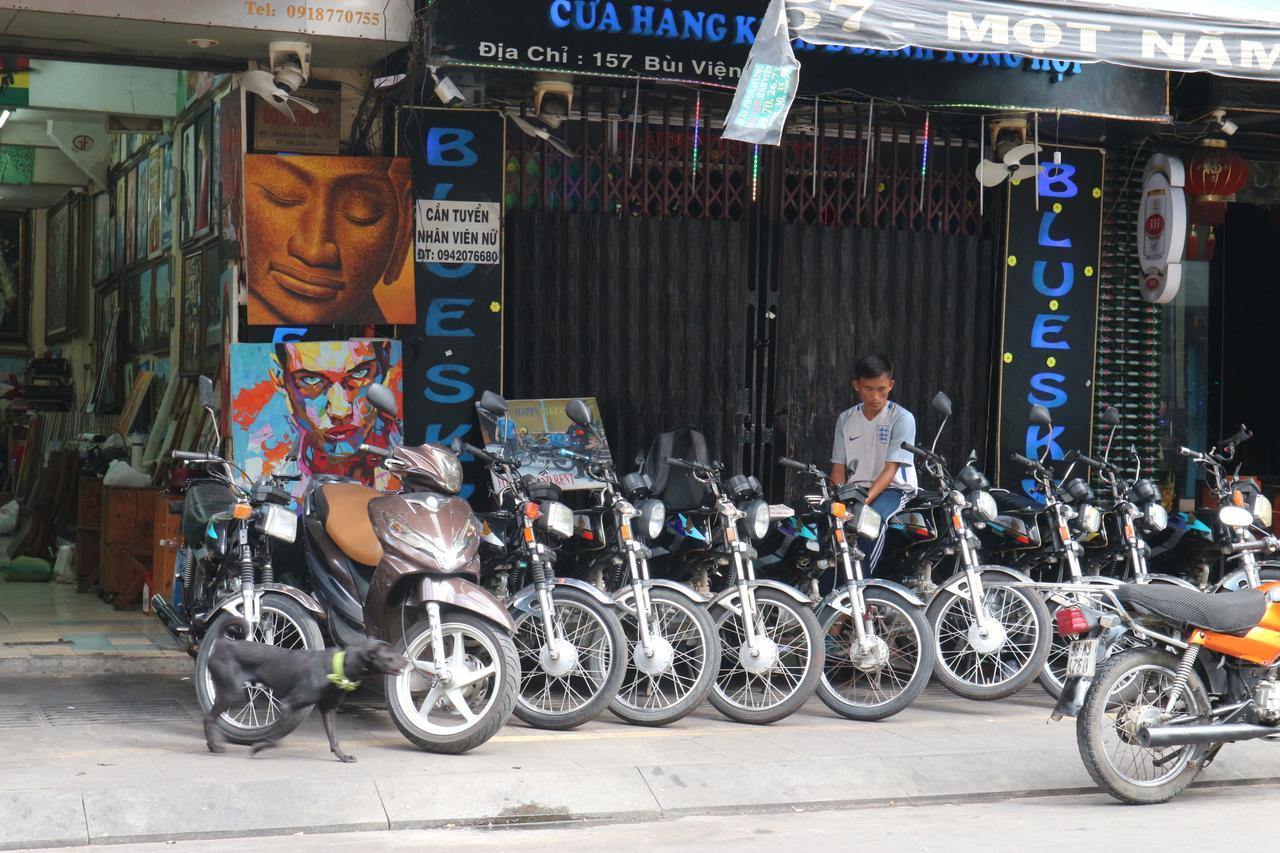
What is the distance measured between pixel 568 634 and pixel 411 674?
A: 883mm

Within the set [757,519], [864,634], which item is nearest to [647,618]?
[757,519]

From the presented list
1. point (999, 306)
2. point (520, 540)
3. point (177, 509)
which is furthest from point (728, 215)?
point (177, 509)

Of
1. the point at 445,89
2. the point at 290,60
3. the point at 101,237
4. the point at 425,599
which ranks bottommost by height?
the point at 425,599

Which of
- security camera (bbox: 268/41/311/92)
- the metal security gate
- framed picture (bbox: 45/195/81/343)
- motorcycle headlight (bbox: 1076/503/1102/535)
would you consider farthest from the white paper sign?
framed picture (bbox: 45/195/81/343)

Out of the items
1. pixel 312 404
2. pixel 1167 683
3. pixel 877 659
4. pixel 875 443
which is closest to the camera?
→ pixel 1167 683

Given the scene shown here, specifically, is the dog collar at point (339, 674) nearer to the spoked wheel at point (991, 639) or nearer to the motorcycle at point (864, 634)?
the motorcycle at point (864, 634)

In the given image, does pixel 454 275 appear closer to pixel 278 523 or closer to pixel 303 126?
pixel 303 126

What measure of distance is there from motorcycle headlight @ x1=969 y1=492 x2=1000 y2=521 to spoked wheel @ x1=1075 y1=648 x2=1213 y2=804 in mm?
1832

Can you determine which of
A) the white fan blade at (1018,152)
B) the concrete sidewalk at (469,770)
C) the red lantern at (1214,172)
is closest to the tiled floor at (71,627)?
the concrete sidewalk at (469,770)

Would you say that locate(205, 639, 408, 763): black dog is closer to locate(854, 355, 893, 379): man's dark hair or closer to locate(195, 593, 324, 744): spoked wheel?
locate(195, 593, 324, 744): spoked wheel

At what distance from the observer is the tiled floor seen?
856cm

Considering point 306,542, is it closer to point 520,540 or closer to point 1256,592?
point 520,540

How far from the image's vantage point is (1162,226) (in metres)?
9.71

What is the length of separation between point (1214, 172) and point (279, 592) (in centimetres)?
645
